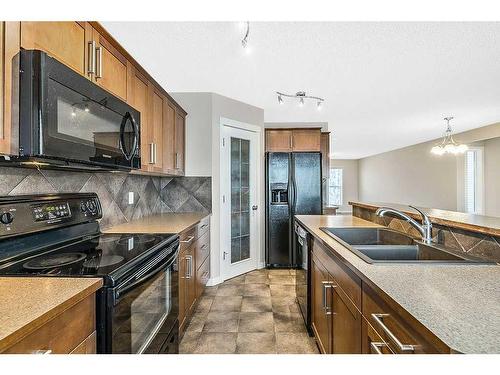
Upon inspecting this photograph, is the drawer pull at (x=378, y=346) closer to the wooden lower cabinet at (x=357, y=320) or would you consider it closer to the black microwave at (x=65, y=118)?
the wooden lower cabinet at (x=357, y=320)

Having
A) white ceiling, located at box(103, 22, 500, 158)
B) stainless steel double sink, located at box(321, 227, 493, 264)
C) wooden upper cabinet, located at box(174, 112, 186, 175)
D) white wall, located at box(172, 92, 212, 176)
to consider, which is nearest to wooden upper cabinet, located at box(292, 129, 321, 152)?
white ceiling, located at box(103, 22, 500, 158)

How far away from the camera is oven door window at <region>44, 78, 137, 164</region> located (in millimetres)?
1129

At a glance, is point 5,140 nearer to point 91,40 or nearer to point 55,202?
point 55,202

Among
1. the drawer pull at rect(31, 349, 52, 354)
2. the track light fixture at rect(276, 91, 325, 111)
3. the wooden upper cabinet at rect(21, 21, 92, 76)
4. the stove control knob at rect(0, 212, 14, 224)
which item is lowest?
the drawer pull at rect(31, 349, 52, 354)

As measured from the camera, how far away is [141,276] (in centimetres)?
125

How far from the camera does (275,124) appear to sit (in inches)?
200

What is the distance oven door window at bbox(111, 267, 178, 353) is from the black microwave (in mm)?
661

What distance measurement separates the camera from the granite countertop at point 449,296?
61cm

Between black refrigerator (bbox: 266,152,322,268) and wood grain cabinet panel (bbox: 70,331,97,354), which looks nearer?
wood grain cabinet panel (bbox: 70,331,97,354)

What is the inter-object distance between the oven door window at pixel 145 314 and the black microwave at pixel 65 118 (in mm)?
661

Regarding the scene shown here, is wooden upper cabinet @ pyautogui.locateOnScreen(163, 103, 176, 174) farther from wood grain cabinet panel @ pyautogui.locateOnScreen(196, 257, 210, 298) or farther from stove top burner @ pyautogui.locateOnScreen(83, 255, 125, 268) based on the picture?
stove top burner @ pyautogui.locateOnScreen(83, 255, 125, 268)

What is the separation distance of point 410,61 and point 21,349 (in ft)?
10.7

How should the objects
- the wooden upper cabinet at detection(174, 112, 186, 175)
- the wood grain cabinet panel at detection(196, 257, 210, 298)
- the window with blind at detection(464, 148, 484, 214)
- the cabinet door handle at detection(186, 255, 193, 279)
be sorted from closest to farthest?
the cabinet door handle at detection(186, 255, 193, 279) → the wood grain cabinet panel at detection(196, 257, 210, 298) → the wooden upper cabinet at detection(174, 112, 186, 175) → the window with blind at detection(464, 148, 484, 214)
